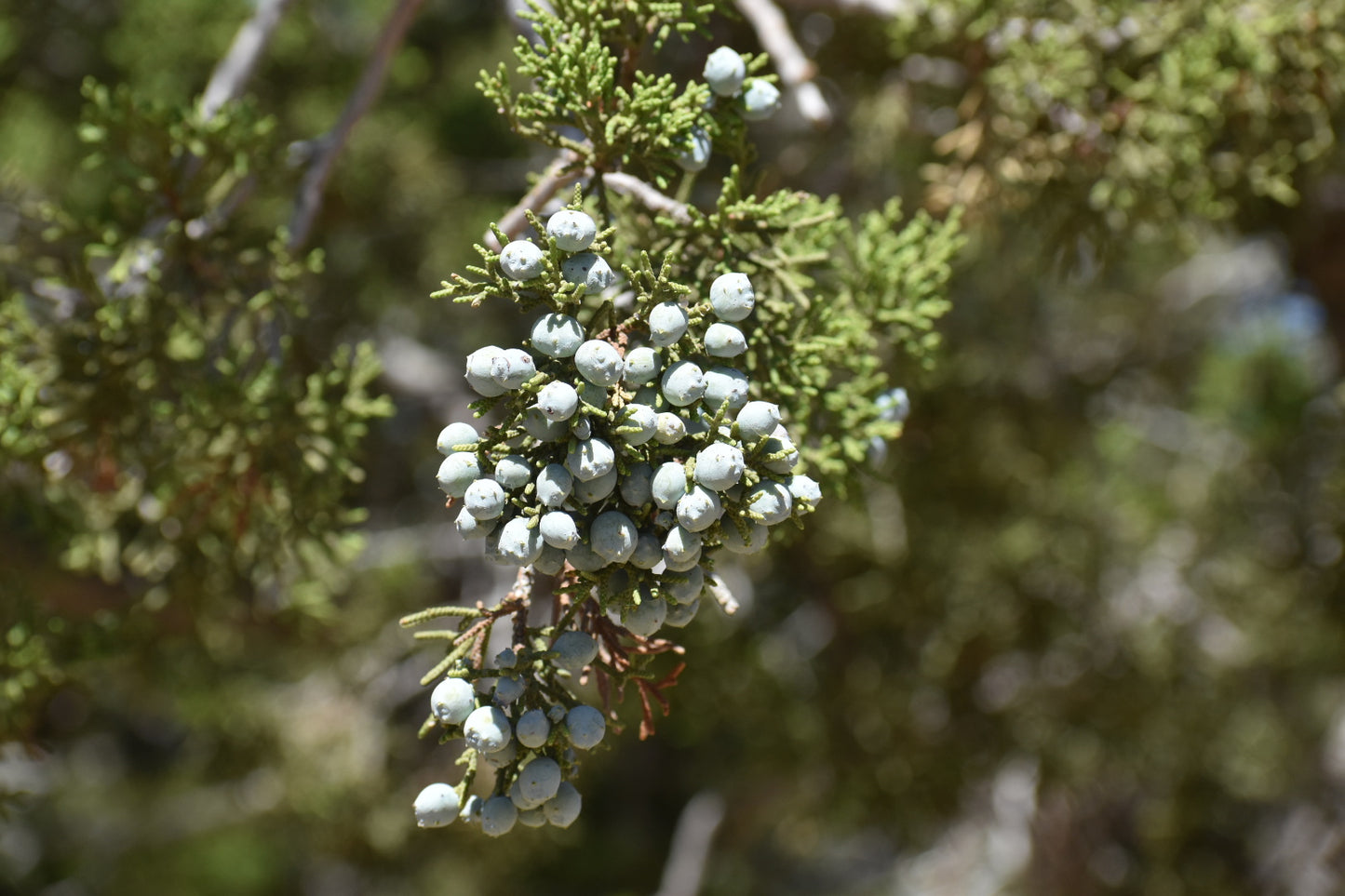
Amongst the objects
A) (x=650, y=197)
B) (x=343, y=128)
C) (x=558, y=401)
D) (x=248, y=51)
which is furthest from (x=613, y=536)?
(x=248, y=51)

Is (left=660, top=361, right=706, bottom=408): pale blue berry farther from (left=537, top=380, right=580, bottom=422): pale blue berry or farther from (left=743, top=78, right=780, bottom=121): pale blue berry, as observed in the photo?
(left=743, top=78, right=780, bottom=121): pale blue berry

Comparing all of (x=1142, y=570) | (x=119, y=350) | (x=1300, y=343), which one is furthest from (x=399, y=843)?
(x=1300, y=343)

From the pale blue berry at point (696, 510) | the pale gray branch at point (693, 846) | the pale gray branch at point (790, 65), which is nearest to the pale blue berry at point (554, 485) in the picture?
the pale blue berry at point (696, 510)

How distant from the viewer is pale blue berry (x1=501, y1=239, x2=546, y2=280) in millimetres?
1000

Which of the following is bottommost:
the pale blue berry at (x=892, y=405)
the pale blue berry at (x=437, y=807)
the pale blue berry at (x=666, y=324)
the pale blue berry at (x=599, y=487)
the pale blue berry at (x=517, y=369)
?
the pale blue berry at (x=892, y=405)

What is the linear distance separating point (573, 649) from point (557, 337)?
0.38 m

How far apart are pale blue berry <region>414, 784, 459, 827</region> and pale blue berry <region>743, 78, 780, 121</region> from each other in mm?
1052

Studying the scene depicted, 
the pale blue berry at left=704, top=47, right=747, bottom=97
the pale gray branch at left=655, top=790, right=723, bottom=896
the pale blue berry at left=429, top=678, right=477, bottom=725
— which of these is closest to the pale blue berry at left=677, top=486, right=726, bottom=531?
the pale blue berry at left=429, top=678, right=477, bottom=725

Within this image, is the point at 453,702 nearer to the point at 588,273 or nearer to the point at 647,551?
the point at 647,551

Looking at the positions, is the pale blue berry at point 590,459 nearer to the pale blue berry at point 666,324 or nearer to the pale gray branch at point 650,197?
the pale blue berry at point 666,324

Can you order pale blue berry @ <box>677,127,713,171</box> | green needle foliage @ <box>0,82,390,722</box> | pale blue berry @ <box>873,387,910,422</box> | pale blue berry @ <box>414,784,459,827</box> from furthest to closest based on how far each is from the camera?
green needle foliage @ <box>0,82,390,722</box> < pale blue berry @ <box>873,387,910,422</box> < pale blue berry @ <box>677,127,713,171</box> < pale blue berry @ <box>414,784,459,827</box>

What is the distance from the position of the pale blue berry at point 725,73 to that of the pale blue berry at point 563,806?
3.27 ft

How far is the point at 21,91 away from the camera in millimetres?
3574

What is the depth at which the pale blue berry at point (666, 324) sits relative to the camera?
3.37 ft
